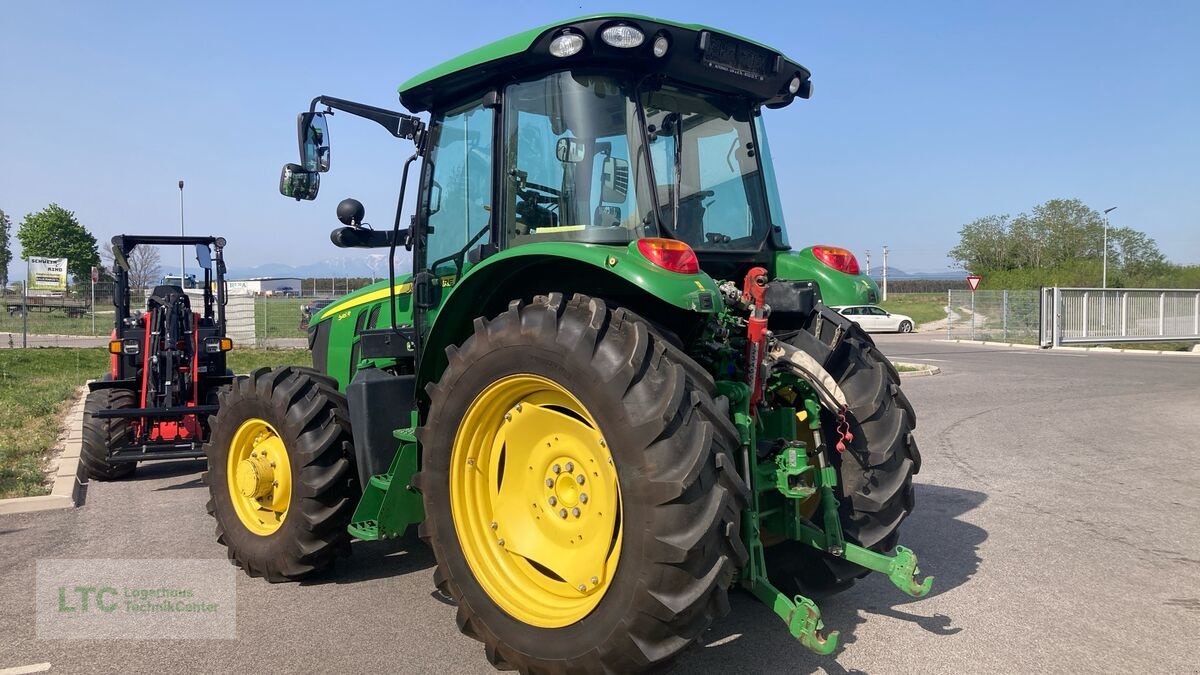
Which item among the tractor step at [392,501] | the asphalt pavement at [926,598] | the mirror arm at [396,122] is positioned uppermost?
the mirror arm at [396,122]

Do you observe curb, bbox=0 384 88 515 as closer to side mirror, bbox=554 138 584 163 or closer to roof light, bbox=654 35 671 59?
side mirror, bbox=554 138 584 163

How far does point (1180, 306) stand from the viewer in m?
32.7

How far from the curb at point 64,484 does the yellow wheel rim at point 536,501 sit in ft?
16.1

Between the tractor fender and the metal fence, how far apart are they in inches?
→ 1180

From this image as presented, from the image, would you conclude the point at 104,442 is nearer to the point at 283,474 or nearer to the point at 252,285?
the point at 283,474

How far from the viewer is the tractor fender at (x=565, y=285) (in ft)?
10.9

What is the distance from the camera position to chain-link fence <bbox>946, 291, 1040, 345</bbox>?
31.3 meters

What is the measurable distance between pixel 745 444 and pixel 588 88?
70.0 inches

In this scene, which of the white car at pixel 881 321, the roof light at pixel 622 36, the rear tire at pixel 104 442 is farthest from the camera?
the white car at pixel 881 321

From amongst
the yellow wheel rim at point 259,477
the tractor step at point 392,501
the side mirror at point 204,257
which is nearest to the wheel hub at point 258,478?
the yellow wheel rim at point 259,477

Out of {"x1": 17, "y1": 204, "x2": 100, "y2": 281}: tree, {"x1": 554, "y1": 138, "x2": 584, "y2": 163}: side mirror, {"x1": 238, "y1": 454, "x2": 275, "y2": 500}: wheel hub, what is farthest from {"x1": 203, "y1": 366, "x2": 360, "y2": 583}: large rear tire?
{"x1": 17, "y1": 204, "x2": 100, "y2": 281}: tree

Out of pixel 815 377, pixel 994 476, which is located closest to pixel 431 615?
pixel 815 377

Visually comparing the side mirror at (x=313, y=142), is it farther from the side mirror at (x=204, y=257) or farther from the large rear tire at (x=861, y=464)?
the side mirror at (x=204, y=257)

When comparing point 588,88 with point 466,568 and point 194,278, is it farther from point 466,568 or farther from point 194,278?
point 194,278
